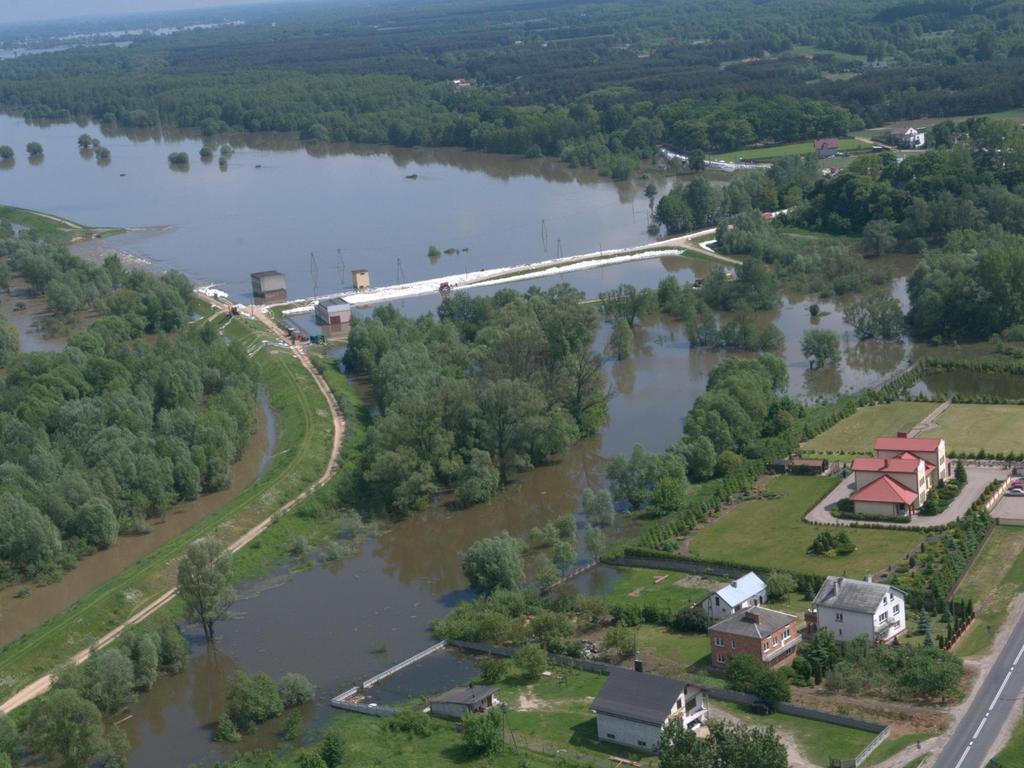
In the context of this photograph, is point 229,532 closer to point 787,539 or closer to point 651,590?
point 651,590

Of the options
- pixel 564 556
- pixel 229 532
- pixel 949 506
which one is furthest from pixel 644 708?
pixel 229 532

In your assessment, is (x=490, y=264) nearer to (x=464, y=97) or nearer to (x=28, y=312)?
Answer: (x=28, y=312)

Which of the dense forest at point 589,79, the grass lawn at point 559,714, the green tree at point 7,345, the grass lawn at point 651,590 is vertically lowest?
the grass lawn at point 651,590

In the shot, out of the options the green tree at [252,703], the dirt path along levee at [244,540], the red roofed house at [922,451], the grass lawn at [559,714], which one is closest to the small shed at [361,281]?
the dirt path along levee at [244,540]

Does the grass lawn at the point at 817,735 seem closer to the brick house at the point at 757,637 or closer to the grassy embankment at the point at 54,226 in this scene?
the brick house at the point at 757,637

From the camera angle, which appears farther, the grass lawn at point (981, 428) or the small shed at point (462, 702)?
the grass lawn at point (981, 428)

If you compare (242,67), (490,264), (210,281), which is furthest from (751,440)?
(242,67)

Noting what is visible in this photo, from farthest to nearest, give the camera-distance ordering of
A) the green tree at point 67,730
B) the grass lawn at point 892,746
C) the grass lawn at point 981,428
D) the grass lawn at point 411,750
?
the grass lawn at point 981,428 < the green tree at point 67,730 < the grass lawn at point 411,750 < the grass lawn at point 892,746
